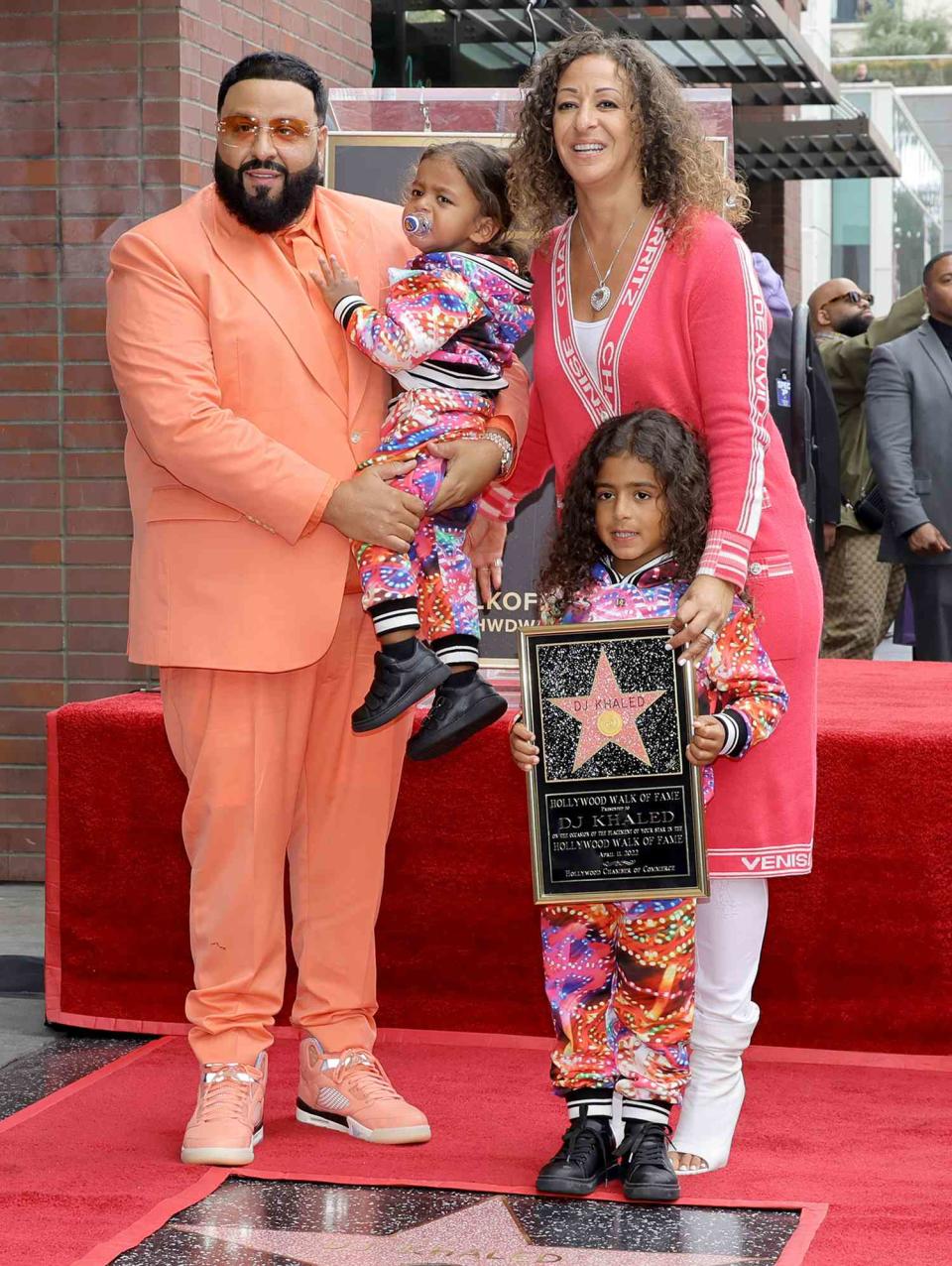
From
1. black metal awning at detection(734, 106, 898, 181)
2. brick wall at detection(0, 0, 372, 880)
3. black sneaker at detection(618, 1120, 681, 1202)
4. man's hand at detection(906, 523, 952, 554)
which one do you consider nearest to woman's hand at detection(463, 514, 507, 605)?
black sneaker at detection(618, 1120, 681, 1202)

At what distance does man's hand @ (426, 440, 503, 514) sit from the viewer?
3.34 meters

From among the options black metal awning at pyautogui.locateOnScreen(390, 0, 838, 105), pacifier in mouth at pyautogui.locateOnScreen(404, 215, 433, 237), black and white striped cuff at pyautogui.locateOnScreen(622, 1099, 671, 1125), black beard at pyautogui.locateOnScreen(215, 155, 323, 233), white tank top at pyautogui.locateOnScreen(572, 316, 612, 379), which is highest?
black metal awning at pyautogui.locateOnScreen(390, 0, 838, 105)

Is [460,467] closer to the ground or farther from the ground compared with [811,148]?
closer to the ground

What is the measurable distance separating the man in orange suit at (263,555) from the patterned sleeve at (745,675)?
59 cm

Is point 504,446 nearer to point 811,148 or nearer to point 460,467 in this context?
point 460,467

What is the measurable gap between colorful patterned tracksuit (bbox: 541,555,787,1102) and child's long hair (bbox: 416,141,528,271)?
2.20 ft

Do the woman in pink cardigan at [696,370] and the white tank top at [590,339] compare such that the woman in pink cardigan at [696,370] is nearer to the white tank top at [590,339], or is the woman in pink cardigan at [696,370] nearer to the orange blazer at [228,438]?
the white tank top at [590,339]

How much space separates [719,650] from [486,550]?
26.7 inches

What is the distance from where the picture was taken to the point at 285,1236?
2.99 m

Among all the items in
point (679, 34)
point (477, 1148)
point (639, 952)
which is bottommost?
point (477, 1148)

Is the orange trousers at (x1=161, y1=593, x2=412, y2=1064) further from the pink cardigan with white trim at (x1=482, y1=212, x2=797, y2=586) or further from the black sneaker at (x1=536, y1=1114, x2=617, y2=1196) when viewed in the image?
the pink cardigan with white trim at (x1=482, y1=212, x2=797, y2=586)

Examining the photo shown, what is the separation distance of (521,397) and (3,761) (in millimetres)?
2990

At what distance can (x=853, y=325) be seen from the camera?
900cm

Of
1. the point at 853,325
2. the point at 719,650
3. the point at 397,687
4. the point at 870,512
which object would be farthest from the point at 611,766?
the point at 853,325
